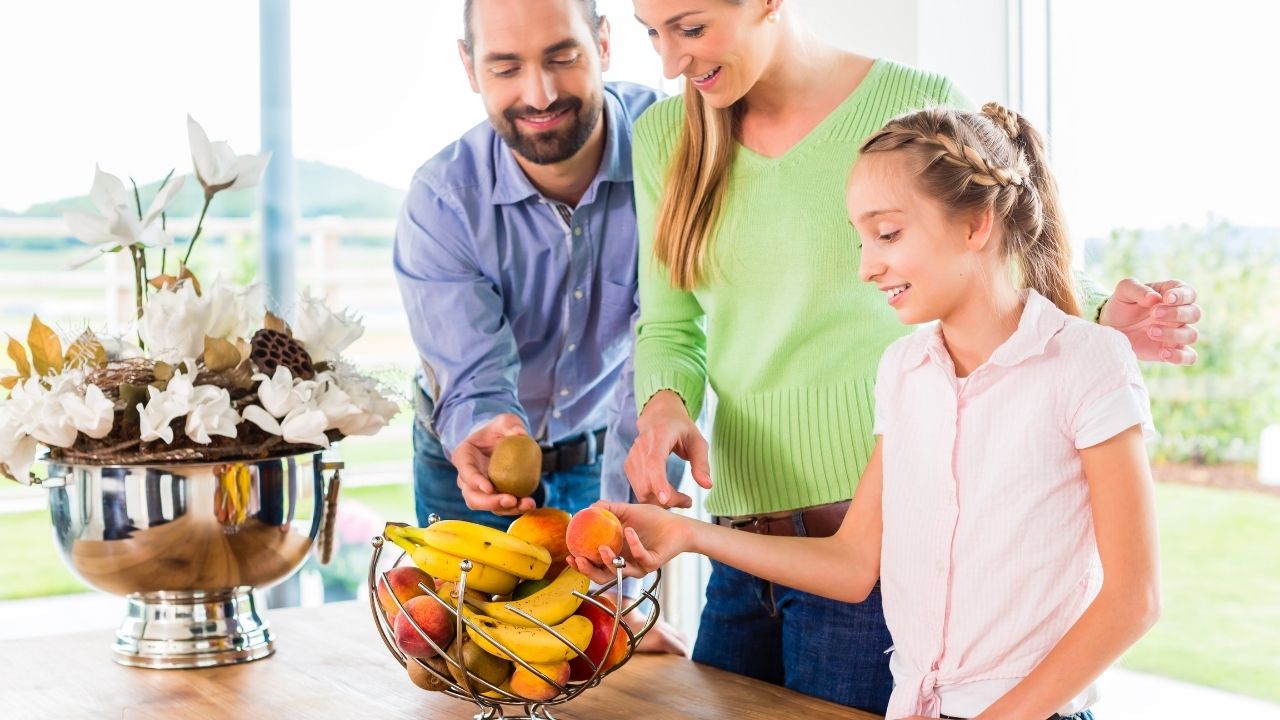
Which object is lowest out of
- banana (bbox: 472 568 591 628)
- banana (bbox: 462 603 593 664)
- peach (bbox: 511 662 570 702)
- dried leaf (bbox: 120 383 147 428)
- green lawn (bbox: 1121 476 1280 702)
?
green lawn (bbox: 1121 476 1280 702)

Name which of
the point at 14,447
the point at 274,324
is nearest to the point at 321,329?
the point at 274,324

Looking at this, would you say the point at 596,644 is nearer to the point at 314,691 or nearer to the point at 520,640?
the point at 520,640

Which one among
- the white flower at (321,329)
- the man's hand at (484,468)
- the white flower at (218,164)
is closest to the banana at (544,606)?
the man's hand at (484,468)

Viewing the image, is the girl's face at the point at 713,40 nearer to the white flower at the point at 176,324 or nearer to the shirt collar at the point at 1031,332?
the shirt collar at the point at 1031,332

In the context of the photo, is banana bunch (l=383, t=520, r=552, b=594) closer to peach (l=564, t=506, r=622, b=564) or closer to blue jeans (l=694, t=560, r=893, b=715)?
peach (l=564, t=506, r=622, b=564)

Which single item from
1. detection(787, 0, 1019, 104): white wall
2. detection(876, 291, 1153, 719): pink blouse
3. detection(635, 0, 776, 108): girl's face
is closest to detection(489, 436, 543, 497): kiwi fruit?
detection(876, 291, 1153, 719): pink blouse

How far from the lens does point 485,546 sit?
45.9 inches

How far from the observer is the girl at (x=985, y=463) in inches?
46.8

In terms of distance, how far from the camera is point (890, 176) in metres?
1.31

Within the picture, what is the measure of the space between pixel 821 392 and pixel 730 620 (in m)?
0.34

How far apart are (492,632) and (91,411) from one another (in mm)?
651

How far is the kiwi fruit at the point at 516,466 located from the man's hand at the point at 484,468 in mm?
12

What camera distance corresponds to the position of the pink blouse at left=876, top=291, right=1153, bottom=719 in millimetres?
1242

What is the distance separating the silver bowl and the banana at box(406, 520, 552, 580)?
48cm
